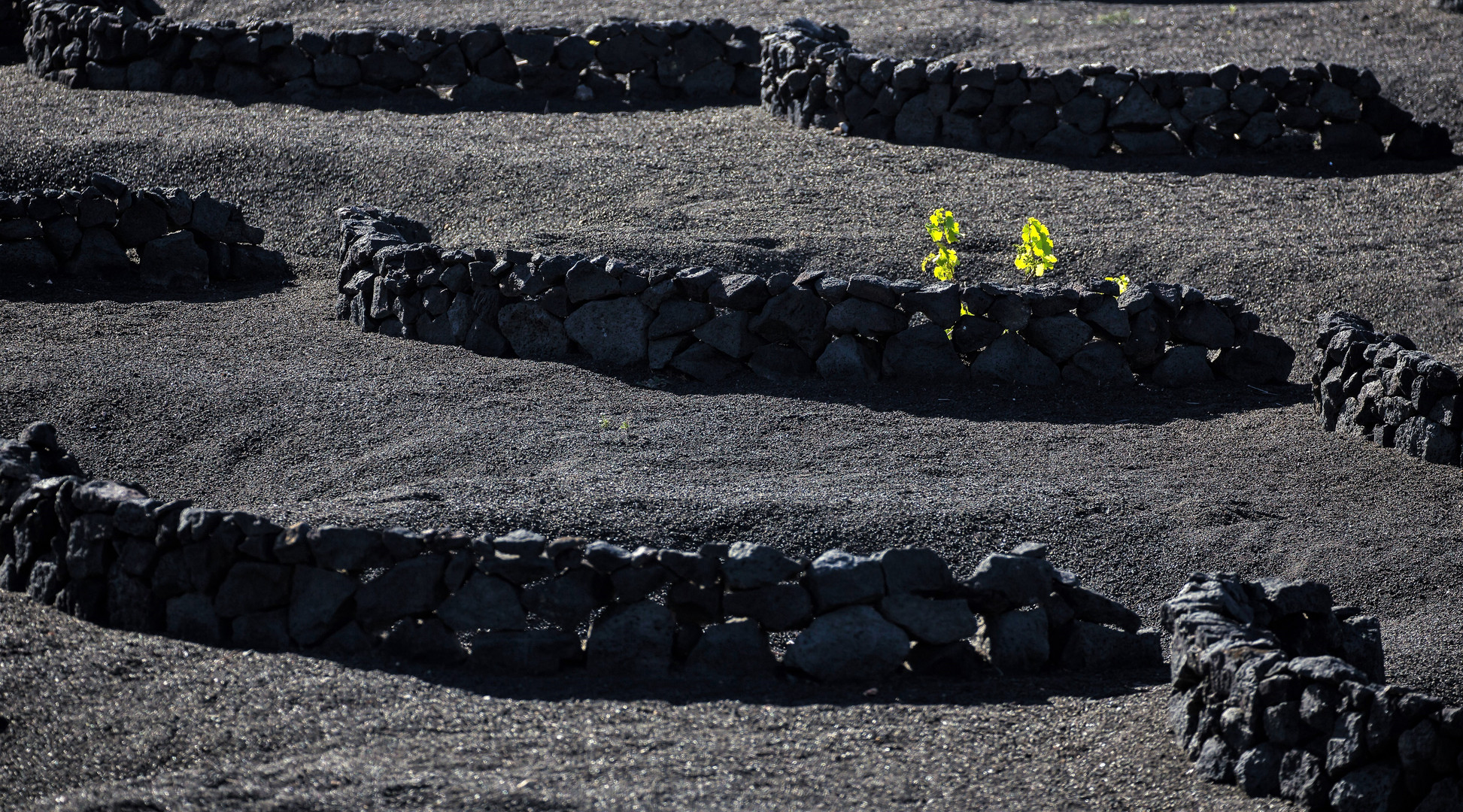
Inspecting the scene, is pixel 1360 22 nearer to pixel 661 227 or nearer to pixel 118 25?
pixel 661 227

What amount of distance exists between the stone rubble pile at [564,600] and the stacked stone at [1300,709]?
784 millimetres

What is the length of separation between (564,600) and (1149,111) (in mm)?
10557

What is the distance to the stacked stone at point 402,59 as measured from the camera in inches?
655

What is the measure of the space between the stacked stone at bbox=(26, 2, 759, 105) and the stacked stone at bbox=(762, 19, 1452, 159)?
2.71m

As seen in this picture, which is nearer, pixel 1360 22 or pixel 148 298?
pixel 148 298

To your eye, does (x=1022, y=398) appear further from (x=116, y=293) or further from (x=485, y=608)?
(x=116, y=293)

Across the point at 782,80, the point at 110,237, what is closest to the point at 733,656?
the point at 110,237

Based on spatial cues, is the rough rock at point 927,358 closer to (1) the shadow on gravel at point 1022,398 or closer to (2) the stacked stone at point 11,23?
(1) the shadow on gravel at point 1022,398

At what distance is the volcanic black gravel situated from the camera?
5637mm

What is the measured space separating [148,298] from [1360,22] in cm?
1590

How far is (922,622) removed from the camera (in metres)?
6.49

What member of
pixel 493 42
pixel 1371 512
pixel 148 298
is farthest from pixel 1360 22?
pixel 148 298

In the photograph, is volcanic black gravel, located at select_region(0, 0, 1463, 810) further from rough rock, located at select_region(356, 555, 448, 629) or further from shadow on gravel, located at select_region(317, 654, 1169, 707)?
rough rock, located at select_region(356, 555, 448, 629)

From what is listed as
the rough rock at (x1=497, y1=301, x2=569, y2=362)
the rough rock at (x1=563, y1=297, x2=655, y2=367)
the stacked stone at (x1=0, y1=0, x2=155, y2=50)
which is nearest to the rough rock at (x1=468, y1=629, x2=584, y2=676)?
the rough rock at (x1=563, y1=297, x2=655, y2=367)
